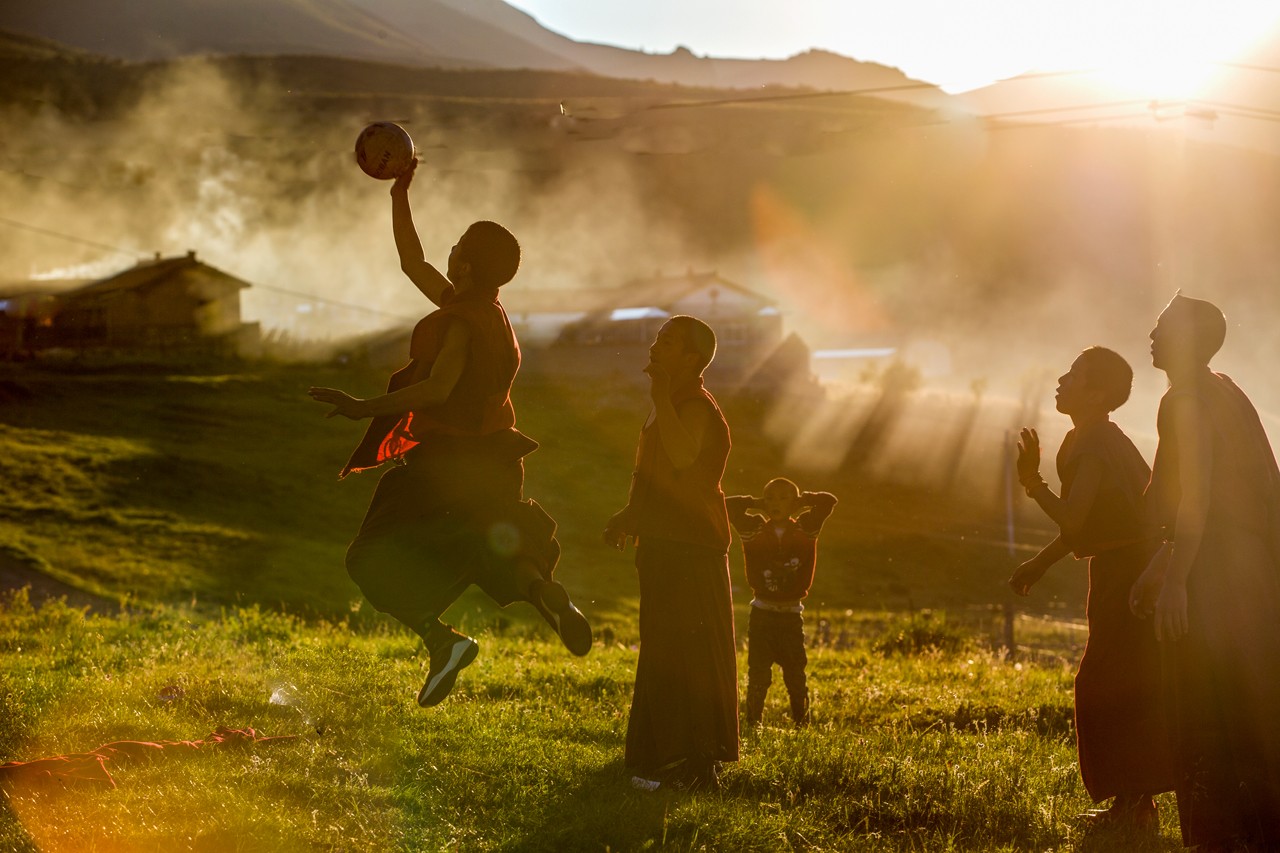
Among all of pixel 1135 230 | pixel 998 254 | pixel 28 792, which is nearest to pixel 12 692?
pixel 28 792

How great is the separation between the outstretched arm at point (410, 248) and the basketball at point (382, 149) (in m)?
0.14

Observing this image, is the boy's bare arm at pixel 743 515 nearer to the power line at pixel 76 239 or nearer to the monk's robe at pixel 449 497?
the monk's robe at pixel 449 497

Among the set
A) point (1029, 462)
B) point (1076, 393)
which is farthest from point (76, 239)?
point (1029, 462)

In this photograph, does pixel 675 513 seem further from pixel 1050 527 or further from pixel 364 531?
pixel 1050 527

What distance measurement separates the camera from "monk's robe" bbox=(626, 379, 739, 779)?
7809 millimetres

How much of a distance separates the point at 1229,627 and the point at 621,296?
8188 cm

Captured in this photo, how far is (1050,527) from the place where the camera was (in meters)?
60.7

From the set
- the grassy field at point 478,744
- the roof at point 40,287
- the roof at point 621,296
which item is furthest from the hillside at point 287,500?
the roof at point 40,287

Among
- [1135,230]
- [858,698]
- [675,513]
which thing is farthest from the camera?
[1135,230]

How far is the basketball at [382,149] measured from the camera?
7.31 meters

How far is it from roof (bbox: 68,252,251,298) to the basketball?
7396 cm

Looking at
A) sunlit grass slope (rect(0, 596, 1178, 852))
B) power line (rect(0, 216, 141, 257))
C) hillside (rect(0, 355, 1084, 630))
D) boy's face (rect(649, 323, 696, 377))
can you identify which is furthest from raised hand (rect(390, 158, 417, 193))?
power line (rect(0, 216, 141, 257))

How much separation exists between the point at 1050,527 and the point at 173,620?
51.9 meters

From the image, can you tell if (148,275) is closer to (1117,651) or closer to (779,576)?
(779,576)
